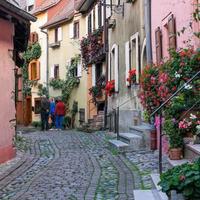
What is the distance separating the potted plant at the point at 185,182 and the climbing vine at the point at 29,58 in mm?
31264

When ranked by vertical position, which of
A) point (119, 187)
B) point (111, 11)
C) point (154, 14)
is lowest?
point (119, 187)

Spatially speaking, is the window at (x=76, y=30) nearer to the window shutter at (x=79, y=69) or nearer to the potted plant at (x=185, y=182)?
the window shutter at (x=79, y=69)

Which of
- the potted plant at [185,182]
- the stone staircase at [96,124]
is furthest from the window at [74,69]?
the potted plant at [185,182]

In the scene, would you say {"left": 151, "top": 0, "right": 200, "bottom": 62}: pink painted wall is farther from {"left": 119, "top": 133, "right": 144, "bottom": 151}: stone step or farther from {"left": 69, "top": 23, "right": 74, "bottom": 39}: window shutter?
{"left": 69, "top": 23, "right": 74, "bottom": 39}: window shutter

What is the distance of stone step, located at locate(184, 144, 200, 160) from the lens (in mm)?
8032

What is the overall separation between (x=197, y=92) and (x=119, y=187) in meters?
2.09

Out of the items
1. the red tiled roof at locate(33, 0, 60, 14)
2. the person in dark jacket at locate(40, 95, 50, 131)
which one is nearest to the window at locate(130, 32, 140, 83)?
the person in dark jacket at locate(40, 95, 50, 131)

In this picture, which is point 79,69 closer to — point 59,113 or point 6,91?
point 59,113

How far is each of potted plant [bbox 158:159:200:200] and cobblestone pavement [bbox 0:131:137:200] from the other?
2.28m

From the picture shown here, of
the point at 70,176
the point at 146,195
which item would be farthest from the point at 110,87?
the point at 146,195

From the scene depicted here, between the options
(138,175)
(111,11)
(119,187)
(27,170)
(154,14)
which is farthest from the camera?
(111,11)

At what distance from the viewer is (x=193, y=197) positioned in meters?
4.98

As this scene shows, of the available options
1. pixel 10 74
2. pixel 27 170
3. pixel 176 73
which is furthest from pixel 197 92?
pixel 10 74

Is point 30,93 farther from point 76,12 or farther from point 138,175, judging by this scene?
point 138,175
